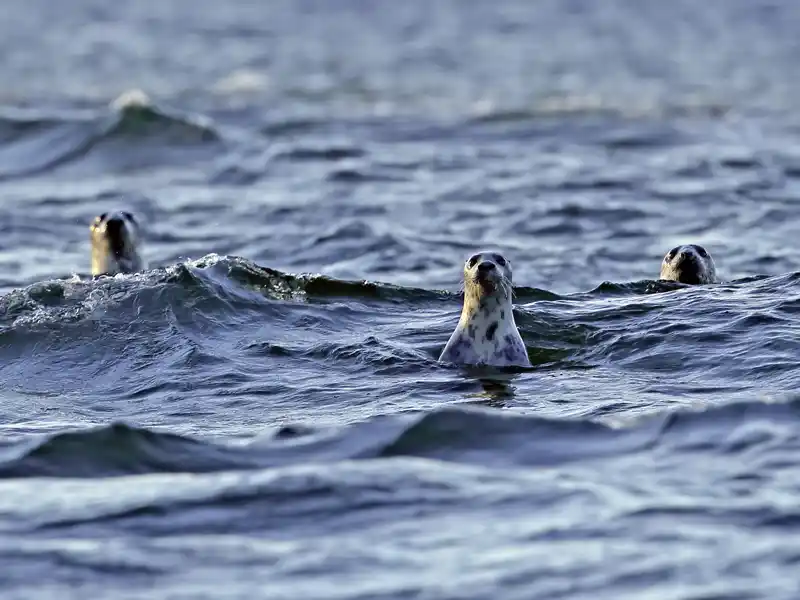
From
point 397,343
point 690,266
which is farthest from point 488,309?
point 690,266

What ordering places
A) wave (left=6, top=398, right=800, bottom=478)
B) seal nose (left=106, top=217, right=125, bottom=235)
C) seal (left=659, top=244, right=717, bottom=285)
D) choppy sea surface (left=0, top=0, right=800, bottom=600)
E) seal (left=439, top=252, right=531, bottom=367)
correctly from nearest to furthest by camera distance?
choppy sea surface (left=0, top=0, right=800, bottom=600), wave (left=6, top=398, right=800, bottom=478), seal (left=439, top=252, right=531, bottom=367), seal (left=659, top=244, right=717, bottom=285), seal nose (left=106, top=217, right=125, bottom=235)

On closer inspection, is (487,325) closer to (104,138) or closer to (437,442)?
(437,442)

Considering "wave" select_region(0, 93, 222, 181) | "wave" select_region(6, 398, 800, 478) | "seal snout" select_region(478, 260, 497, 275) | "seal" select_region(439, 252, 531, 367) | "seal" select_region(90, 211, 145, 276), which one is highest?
"wave" select_region(0, 93, 222, 181)

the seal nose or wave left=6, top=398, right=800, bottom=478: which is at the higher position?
the seal nose

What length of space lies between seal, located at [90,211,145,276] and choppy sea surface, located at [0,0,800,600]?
0.70 metres

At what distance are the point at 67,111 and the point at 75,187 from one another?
5.33 metres

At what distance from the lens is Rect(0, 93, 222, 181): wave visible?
22.5m

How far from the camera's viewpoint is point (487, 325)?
1152 centimetres

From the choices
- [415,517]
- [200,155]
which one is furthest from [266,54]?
[415,517]

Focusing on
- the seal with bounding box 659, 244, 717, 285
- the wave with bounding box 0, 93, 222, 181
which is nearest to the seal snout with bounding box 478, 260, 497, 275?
the seal with bounding box 659, 244, 717, 285

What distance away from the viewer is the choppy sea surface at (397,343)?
7.26 metres

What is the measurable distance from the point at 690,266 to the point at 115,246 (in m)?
4.94

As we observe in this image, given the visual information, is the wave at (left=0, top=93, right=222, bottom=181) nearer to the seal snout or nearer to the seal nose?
the seal nose

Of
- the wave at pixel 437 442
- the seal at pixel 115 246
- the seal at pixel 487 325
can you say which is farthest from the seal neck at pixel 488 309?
the seal at pixel 115 246
